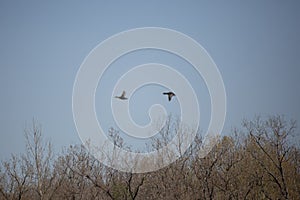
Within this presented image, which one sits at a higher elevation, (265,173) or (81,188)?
(265,173)

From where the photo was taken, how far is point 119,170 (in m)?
23.7

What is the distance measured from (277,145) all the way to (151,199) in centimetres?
834

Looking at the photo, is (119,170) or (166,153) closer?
(119,170)

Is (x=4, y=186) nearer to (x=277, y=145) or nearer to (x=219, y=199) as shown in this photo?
(x=219, y=199)

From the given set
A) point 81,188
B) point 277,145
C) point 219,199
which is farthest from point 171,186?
point 277,145

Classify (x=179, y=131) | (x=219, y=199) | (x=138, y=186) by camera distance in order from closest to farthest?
(x=138, y=186) < (x=219, y=199) < (x=179, y=131)

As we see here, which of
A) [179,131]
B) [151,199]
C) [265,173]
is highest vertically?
[179,131]

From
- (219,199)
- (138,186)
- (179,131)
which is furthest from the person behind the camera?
(179,131)

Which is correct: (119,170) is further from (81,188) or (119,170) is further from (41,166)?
(41,166)

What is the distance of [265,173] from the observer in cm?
2545

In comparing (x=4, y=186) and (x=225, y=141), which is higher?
(x=225, y=141)

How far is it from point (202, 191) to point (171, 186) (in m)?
1.98

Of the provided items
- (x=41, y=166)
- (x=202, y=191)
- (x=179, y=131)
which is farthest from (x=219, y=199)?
(x=41, y=166)

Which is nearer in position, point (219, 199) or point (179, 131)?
point (219, 199)
